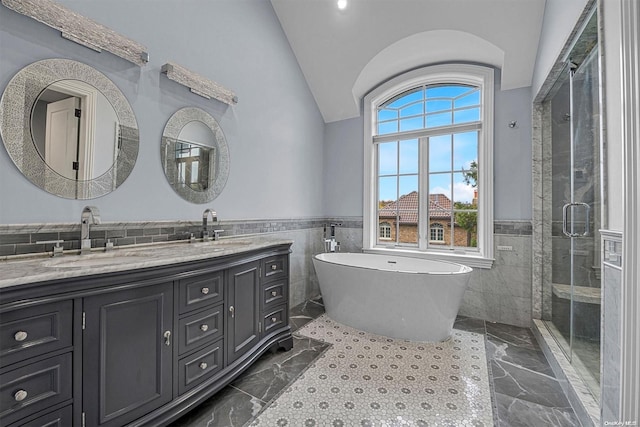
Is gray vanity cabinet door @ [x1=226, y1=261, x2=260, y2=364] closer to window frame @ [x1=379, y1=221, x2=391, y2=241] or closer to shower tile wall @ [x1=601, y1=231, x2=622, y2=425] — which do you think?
shower tile wall @ [x1=601, y1=231, x2=622, y2=425]

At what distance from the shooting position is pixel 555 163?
2598mm

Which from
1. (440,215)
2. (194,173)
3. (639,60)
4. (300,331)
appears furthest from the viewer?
(440,215)

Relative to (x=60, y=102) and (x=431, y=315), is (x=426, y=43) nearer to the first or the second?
(x=431, y=315)

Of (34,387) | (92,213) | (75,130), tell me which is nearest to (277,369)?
(34,387)

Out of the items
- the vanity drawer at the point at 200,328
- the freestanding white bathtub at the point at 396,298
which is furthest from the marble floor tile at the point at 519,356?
the vanity drawer at the point at 200,328

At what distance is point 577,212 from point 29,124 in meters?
3.49

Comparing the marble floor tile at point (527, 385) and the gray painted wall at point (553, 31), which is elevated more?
the gray painted wall at point (553, 31)

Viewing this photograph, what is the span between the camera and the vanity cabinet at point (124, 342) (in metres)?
1.00

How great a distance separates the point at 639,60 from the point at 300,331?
2807 mm

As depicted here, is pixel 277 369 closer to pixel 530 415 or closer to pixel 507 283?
pixel 530 415

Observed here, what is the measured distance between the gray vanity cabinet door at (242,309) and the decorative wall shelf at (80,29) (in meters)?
1.57

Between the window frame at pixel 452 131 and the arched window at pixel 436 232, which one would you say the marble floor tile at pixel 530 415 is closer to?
the window frame at pixel 452 131

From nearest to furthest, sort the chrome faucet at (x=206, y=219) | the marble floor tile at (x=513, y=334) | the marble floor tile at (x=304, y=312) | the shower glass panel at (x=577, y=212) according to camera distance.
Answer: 1. the shower glass panel at (x=577, y=212)
2. the chrome faucet at (x=206, y=219)
3. the marble floor tile at (x=513, y=334)
4. the marble floor tile at (x=304, y=312)

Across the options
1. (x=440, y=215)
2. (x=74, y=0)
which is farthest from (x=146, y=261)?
(x=440, y=215)
